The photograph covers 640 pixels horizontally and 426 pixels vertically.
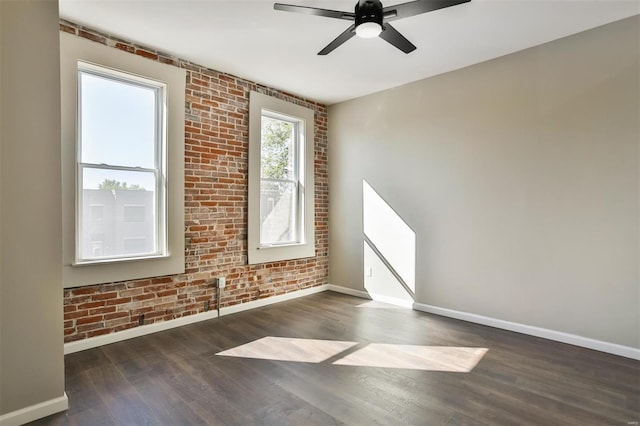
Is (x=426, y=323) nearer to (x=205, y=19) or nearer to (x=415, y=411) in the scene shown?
(x=415, y=411)

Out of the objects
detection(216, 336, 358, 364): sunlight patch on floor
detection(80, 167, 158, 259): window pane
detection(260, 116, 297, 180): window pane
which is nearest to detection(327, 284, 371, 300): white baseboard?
detection(216, 336, 358, 364): sunlight patch on floor

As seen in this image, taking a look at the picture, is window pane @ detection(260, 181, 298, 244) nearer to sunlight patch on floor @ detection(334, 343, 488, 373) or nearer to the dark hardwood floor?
the dark hardwood floor

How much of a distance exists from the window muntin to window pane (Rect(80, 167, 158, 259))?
1.45 m

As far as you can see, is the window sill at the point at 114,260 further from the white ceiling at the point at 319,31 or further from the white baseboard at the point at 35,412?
the white ceiling at the point at 319,31

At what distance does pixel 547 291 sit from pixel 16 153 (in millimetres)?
4393

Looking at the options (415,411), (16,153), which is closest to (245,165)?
(16,153)

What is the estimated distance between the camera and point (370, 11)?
224 centimetres

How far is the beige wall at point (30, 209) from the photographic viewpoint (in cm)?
190

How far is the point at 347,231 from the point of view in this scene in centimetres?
512

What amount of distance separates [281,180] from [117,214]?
2.13 m

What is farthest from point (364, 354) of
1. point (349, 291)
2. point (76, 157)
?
point (76, 157)

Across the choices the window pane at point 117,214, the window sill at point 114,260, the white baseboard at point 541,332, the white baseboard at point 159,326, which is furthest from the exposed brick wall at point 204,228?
the white baseboard at point 541,332

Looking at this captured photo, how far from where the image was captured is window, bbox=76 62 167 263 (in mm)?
3055

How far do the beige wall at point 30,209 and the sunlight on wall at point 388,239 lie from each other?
3.59 m
